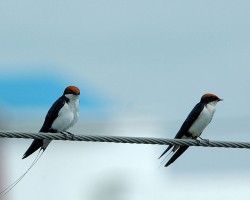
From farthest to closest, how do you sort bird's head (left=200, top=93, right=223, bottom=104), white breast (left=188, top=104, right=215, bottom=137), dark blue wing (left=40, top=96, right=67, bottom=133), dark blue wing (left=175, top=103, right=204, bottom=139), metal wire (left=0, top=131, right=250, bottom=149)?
1. bird's head (left=200, top=93, right=223, bottom=104)
2. dark blue wing (left=175, top=103, right=204, bottom=139)
3. white breast (left=188, top=104, right=215, bottom=137)
4. dark blue wing (left=40, top=96, right=67, bottom=133)
5. metal wire (left=0, top=131, right=250, bottom=149)

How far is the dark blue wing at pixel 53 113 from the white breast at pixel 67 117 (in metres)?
0.06

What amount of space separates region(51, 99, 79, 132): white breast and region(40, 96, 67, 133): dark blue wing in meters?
0.06

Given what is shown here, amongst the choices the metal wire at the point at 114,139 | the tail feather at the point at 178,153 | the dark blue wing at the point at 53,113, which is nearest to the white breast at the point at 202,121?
the tail feather at the point at 178,153

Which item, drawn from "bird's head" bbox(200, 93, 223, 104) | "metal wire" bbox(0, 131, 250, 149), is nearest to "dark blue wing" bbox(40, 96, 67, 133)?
"bird's head" bbox(200, 93, 223, 104)

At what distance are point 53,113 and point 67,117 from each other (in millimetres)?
250

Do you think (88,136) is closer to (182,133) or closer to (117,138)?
(117,138)

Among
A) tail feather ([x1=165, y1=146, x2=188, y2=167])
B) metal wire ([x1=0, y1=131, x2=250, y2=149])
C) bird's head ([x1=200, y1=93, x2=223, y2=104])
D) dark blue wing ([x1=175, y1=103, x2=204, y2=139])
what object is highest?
bird's head ([x1=200, y1=93, x2=223, y2=104])

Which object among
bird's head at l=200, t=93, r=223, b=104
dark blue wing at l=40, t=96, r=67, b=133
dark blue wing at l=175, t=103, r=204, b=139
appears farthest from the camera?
bird's head at l=200, t=93, r=223, b=104

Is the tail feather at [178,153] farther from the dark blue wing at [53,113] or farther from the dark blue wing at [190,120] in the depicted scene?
the dark blue wing at [53,113]

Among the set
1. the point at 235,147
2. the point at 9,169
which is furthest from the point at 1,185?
the point at 235,147

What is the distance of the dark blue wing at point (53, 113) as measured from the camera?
12.2 m

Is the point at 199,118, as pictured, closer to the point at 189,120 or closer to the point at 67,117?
the point at 189,120

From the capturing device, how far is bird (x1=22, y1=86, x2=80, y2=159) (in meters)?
12.0

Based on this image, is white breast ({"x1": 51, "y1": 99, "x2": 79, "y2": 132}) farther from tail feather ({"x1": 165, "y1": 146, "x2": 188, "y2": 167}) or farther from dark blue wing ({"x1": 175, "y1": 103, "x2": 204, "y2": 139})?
dark blue wing ({"x1": 175, "y1": 103, "x2": 204, "y2": 139})
